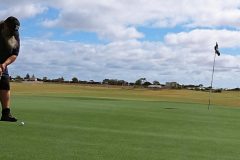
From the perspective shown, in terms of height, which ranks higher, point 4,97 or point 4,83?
point 4,83

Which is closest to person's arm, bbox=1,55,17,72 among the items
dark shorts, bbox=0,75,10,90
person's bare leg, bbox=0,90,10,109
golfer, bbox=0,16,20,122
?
golfer, bbox=0,16,20,122

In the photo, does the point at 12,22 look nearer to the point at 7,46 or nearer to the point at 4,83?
the point at 7,46

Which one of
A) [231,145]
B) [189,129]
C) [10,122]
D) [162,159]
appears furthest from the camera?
[189,129]

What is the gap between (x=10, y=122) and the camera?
35.8 ft

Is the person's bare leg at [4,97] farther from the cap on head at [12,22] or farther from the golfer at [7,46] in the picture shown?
the cap on head at [12,22]

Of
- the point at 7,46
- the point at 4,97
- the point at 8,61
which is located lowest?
the point at 4,97

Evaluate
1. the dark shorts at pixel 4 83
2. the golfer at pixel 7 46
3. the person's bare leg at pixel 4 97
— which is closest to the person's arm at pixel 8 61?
the golfer at pixel 7 46

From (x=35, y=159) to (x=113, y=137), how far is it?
9.90ft

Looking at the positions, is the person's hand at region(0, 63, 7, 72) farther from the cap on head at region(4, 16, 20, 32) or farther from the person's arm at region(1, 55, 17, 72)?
the cap on head at region(4, 16, 20, 32)

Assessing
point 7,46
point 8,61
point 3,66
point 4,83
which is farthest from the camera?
point 4,83

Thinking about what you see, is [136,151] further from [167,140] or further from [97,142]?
[167,140]

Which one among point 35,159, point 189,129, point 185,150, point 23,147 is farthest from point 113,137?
point 189,129

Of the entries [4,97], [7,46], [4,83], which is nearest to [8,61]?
[7,46]

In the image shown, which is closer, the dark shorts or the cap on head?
the cap on head
